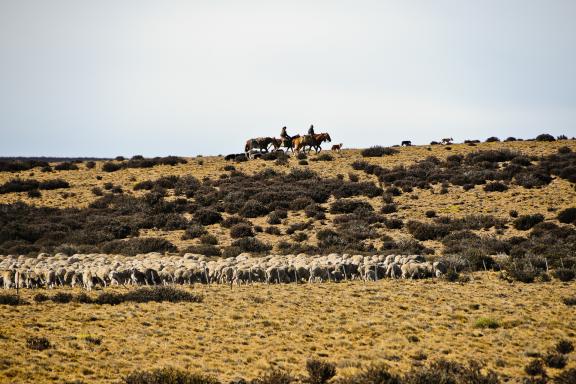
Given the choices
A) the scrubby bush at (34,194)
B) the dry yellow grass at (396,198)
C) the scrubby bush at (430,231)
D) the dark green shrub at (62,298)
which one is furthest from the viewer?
the scrubby bush at (34,194)

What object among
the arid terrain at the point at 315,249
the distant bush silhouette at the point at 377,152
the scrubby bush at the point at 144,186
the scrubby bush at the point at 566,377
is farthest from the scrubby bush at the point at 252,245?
the distant bush silhouette at the point at 377,152

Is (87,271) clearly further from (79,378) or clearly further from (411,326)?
(411,326)

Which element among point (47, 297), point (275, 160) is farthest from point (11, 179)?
point (47, 297)

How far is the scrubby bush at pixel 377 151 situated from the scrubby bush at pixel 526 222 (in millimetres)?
22391

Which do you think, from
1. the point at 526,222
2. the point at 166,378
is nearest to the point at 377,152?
the point at 526,222

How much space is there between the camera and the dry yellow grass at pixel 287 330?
13.1 m

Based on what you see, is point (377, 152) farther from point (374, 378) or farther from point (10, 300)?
point (374, 378)

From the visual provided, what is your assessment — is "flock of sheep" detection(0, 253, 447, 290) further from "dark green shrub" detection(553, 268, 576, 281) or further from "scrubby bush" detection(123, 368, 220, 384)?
"scrubby bush" detection(123, 368, 220, 384)

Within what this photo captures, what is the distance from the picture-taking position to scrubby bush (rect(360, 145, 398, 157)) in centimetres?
5576

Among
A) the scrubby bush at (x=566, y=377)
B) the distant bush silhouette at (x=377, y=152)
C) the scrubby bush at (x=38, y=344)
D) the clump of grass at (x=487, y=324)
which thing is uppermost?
the distant bush silhouette at (x=377, y=152)

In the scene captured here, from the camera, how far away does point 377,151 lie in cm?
5625

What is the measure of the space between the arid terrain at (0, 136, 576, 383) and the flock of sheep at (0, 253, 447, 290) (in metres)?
0.85

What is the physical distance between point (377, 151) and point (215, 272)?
35.5 m

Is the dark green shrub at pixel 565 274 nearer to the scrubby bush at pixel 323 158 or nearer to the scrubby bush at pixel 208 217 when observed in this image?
the scrubby bush at pixel 208 217
